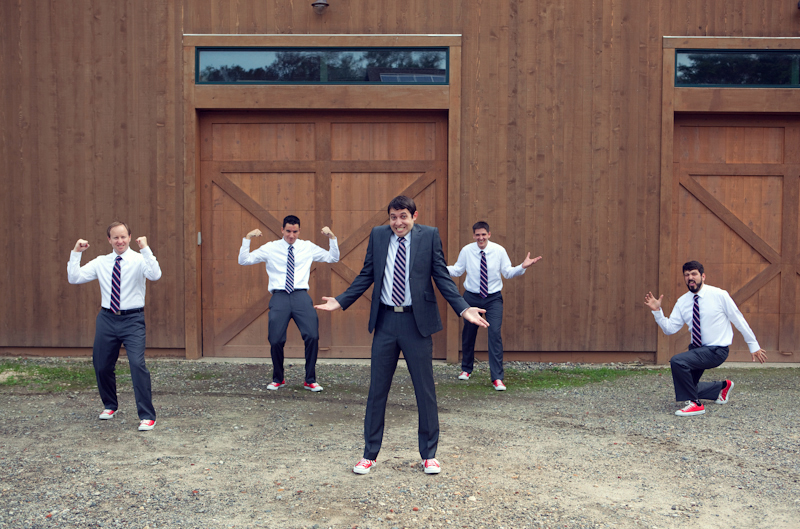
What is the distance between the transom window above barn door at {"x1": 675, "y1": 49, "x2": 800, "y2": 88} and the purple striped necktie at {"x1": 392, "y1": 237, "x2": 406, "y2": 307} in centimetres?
593

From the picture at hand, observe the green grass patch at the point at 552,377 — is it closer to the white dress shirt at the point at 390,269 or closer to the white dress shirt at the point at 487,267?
the white dress shirt at the point at 487,267

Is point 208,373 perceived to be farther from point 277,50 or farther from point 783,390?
point 783,390

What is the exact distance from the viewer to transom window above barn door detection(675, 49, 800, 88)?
919cm

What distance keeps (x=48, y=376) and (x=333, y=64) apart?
513cm

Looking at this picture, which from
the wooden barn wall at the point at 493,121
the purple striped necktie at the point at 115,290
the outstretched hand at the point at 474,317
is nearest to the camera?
the outstretched hand at the point at 474,317

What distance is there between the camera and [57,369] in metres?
8.69

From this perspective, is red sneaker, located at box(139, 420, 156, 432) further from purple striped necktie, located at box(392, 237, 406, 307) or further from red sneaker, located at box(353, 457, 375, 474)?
purple striped necktie, located at box(392, 237, 406, 307)

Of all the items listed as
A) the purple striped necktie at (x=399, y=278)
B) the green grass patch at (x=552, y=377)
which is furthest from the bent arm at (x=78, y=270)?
the green grass patch at (x=552, y=377)

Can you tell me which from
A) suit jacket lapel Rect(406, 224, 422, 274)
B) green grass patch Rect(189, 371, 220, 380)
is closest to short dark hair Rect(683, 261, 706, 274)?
suit jacket lapel Rect(406, 224, 422, 274)

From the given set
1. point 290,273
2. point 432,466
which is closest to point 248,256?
point 290,273

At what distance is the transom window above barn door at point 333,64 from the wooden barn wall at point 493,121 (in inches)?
11.4

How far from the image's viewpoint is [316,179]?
373 inches

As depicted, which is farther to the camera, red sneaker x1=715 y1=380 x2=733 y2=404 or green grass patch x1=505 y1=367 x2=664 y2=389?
green grass patch x1=505 y1=367 x2=664 y2=389

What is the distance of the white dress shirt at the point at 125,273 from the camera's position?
626cm
